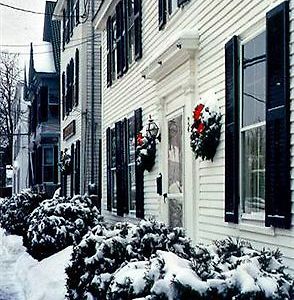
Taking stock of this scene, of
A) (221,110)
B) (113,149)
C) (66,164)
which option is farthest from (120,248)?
(66,164)

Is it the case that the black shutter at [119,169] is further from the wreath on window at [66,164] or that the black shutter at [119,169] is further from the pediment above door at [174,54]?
the wreath on window at [66,164]

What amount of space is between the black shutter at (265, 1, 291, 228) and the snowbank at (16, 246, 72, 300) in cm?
344

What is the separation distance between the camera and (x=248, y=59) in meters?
7.81

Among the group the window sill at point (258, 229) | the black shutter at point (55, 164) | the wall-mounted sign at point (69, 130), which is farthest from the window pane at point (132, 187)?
the black shutter at point (55, 164)

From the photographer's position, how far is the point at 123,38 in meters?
15.8

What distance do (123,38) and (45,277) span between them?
713cm

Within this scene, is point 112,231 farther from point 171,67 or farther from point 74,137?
point 74,137

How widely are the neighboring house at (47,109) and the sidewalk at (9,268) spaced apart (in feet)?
42.4

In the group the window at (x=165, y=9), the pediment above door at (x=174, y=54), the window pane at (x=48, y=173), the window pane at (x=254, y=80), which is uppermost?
the window at (x=165, y=9)

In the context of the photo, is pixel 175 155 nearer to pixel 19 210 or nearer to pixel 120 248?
pixel 120 248

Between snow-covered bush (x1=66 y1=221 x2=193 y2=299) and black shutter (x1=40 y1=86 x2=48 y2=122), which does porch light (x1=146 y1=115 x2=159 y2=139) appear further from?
black shutter (x1=40 y1=86 x2=48 y2=122)

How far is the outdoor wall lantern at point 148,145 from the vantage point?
12359mm

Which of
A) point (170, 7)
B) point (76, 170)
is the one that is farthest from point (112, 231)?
point (76, 170)

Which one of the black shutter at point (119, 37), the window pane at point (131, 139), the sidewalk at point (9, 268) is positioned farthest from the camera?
the black shutter at point (119, 37)
